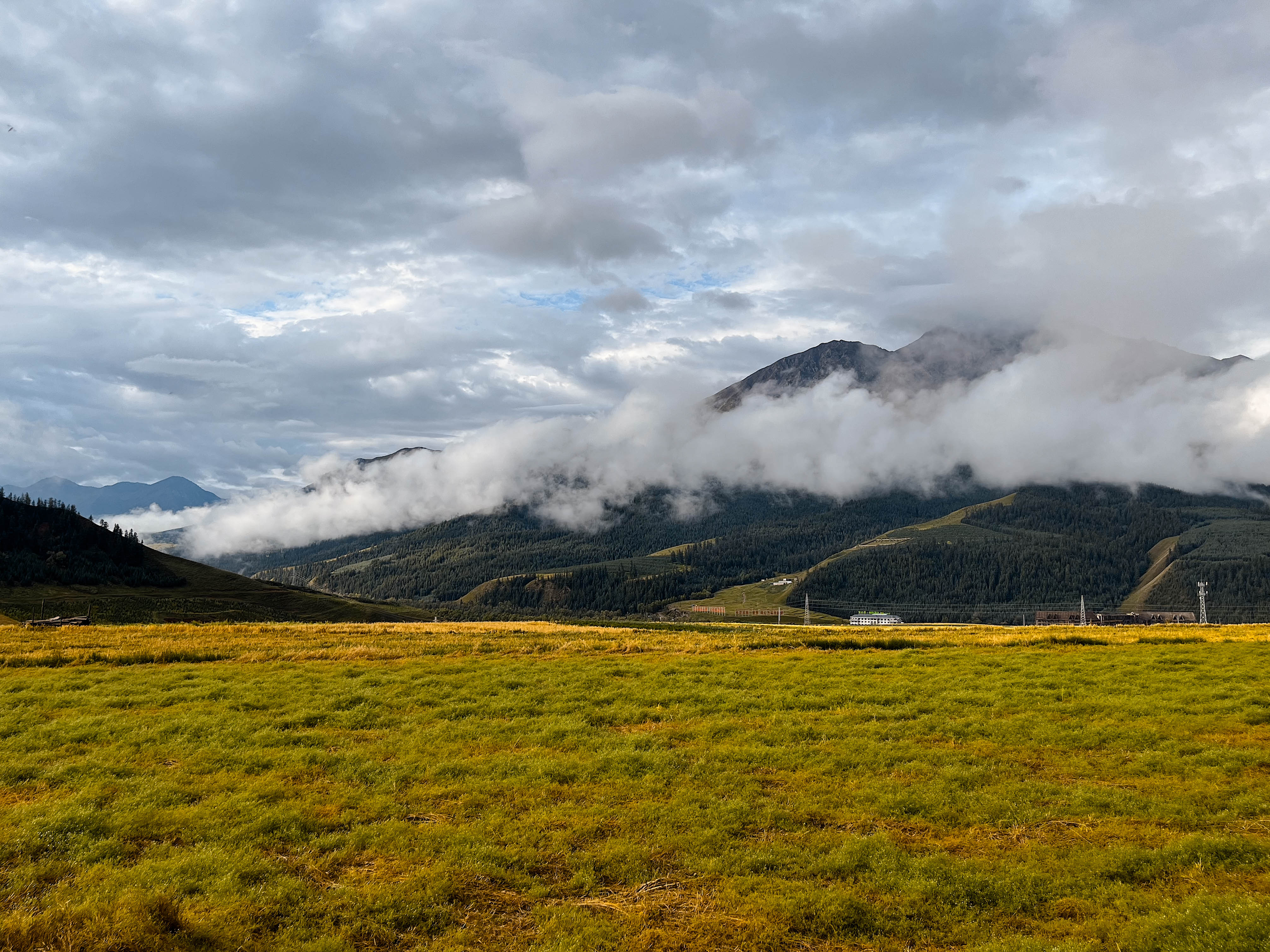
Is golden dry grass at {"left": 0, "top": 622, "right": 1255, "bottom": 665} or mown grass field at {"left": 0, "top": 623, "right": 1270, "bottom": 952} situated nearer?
mown grass field at {"left": 0, "top": 623, "right": 1270, "bottom": 952}

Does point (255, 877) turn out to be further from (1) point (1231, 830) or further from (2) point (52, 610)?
Answer: (2) point (52, 610)

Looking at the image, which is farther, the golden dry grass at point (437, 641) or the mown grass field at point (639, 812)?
the golden dry grass at point (437, 641)

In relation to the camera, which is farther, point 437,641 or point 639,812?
point 437,641

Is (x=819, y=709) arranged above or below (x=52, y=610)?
above

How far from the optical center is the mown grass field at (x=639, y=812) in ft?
37.9

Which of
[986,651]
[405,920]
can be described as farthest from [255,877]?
[986,651]

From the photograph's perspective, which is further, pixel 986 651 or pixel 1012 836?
pixel 986 651

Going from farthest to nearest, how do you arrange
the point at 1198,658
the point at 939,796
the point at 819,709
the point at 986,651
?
the point at 986,651, the point at 1198,658, the point at 819,709, the point at 939,796

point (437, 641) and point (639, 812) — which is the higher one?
point (639, 812)

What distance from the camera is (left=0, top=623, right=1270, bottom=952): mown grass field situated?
1155 centimetres

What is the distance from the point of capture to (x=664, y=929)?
11391mm

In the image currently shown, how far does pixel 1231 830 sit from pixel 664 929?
12.0 meters

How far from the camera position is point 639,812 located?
15984 mm

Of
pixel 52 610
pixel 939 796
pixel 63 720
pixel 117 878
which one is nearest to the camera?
pixel 117 878
